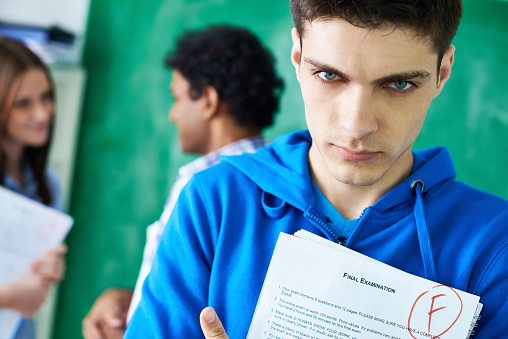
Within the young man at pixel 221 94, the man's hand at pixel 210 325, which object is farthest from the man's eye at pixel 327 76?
the young man at pixel 221 94

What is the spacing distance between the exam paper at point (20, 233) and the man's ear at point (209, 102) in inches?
24.9

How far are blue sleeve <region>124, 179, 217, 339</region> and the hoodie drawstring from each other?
1.12 ft

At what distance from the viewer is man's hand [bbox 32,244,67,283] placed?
6.73 feet

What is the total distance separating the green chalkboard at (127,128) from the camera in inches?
86.7

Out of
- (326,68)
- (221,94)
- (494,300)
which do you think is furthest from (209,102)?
(494,300)

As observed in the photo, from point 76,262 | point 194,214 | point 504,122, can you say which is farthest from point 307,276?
point 76,262

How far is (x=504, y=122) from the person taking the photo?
1948 mm

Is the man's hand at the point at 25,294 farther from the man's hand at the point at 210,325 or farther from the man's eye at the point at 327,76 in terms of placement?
the man's eye at the point at 327,76

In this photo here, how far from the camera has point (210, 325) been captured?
0.79m

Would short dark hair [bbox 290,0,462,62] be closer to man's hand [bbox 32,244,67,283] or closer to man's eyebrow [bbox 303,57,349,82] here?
man's eyebrow [bbox 303,57,349,82]

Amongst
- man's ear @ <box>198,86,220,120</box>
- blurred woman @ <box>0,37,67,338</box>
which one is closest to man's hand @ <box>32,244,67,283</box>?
blurred woman @ <box>0,37,67,338</box>

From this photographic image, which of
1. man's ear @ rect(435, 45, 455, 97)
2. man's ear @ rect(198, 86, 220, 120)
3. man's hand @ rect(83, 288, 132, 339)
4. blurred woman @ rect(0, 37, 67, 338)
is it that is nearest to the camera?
man's ear @ rect(435, 45, 455, 97)

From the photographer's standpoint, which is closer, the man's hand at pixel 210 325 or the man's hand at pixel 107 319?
the man's hand at pixel 210 325

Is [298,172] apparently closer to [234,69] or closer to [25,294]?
[234,69]
